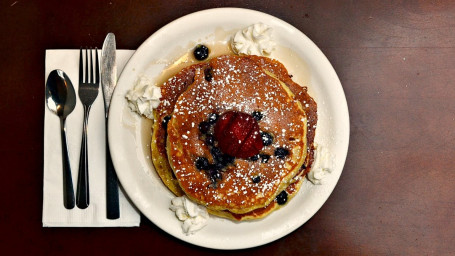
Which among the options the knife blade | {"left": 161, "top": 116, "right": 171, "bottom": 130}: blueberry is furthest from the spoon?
{"left": 161, "top": 116, "right": 171, "bottom": 130}: blueberry

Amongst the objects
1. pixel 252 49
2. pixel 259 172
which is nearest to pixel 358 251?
pixel 259 172

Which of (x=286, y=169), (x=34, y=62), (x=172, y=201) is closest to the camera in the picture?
(x=286, y=169)

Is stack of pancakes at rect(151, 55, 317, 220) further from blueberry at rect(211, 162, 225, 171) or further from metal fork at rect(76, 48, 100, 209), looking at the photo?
metal fork at rect(76, 48, 100, 209)

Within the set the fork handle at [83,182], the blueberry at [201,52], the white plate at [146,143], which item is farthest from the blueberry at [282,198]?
the fork handle at [83,182]

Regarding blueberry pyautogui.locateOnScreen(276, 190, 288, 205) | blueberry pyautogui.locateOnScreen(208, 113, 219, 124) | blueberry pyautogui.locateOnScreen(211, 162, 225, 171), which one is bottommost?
blueberry pyautogui.locateOnScreen(276, 190, 288, 205)

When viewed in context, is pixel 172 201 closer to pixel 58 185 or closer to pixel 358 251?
pixel 58 185

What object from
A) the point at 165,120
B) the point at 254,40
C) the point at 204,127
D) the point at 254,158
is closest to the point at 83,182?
the point at 165,120
